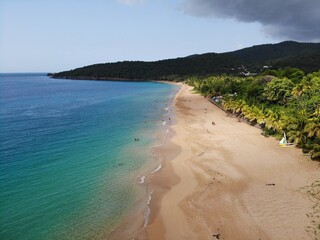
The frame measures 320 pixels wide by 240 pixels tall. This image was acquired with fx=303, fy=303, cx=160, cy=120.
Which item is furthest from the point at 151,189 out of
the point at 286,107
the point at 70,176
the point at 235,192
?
the point at 286,107

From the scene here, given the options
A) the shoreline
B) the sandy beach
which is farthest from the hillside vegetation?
the shoreline

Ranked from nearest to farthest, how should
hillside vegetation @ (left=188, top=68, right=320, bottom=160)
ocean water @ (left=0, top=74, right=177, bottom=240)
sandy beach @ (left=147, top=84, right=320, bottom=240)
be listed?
sandy beach @ (left=147, top=84, right=320, bottom=240)
ocean water @ (left=0, top=74, right=177, bottom=240)
hillside vegetation @ (left=188, top=68, right=320, bottom=160)

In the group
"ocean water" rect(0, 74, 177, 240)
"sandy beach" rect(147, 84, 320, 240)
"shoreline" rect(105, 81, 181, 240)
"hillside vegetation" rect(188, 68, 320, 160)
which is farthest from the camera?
"hillside vegetation" rect(188, 68, 320, 160)

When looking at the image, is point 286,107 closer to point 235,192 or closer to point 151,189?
point 235,192

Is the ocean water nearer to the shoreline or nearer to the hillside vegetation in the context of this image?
the shoreline

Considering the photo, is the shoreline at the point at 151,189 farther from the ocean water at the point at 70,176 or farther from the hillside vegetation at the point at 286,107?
Result: the hillside vegetation at the point at 286,107

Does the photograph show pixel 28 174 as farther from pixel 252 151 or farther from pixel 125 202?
pixel 252 151

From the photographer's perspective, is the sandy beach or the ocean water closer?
the sandy beach
